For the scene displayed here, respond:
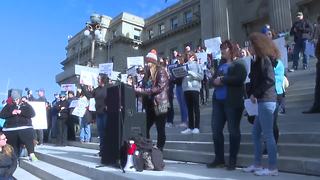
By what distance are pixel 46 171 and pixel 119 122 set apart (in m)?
2.45

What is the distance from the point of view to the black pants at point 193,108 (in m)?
8.22

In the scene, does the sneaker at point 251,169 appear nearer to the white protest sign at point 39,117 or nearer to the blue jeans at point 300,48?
the blue jeans at point 300,48

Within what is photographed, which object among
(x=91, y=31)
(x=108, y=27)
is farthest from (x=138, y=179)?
(x=108, y=27)

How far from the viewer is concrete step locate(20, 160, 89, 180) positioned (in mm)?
7030

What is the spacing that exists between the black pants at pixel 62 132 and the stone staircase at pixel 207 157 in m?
2.90

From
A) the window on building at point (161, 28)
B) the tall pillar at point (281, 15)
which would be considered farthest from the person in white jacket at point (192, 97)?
the window on building at point (161, 28)

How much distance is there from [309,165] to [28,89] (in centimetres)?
1319

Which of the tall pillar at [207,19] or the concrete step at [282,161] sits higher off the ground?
the tall pillar at [207,19]

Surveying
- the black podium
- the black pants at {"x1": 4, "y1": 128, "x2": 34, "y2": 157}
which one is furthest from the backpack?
the black pants at {"x1": 4, "y1": 128, "x2": 34, "y2": 157}

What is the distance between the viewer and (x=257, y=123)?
214 inches

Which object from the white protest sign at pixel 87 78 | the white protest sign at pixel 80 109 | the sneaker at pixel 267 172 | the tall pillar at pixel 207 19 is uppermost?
the tall pillar at pixel 207 19

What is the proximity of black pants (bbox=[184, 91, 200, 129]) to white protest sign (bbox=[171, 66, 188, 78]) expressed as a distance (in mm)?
Result: 533

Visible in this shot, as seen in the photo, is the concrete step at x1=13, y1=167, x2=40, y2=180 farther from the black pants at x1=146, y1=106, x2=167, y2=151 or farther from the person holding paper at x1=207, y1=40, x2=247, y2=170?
the person holding paper at x1=207, y1=40, x2=247, y2=170

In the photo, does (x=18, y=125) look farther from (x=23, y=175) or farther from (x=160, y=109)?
(x=160, y=109)
